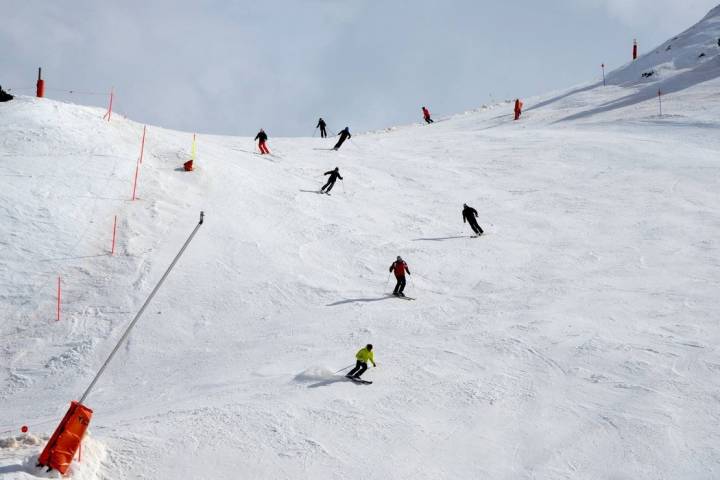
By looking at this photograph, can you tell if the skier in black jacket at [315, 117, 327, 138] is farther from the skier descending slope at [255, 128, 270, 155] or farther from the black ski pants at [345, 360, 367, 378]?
the black ski pants at [345, 360, 367, 378]

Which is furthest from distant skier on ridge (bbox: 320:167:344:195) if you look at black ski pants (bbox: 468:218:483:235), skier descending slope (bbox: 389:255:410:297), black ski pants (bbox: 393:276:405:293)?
black ski pants (bbox: 393:276:405:293)

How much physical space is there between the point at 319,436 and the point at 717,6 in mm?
55620

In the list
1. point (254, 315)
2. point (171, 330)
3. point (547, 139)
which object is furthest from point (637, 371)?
point (547, 139)

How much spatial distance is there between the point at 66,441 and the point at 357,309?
8.55 metres

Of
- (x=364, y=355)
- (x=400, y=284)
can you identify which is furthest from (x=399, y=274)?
(x=364, y=355)

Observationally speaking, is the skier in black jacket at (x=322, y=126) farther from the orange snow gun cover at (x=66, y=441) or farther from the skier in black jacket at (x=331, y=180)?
the orange snow gun cover at (x=66, y=441)

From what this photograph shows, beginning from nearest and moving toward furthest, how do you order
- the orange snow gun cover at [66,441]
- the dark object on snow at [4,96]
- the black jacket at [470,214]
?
1. the orange snow gun cover at [66,441]
2. the black jacket at [470,214]
3. the dark object on snow at [4,96]

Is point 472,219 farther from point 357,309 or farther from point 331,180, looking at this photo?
point 357,309

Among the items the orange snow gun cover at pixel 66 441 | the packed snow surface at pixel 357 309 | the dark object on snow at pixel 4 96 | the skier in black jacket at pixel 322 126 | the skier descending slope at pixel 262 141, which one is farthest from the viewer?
the skier in black jacket at pixel 322 126

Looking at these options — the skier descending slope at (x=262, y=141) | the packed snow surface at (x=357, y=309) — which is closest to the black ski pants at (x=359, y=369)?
the packed snow surface at (x=357, y=309)

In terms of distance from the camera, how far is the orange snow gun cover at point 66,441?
9195 mm

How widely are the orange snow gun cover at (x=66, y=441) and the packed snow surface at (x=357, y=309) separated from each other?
27cm

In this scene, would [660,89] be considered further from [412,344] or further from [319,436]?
[319,436]

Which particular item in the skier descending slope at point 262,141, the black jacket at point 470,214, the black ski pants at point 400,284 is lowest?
the black ski pants at point 400,284
